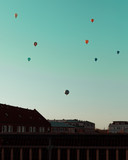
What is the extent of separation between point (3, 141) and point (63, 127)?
11449 cm

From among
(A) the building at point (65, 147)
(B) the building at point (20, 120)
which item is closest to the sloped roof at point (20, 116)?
(B) the building at point (20, 120)

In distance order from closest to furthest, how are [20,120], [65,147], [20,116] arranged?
[65,147], [20,120], [20,116]

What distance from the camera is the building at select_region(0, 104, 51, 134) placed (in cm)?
6619

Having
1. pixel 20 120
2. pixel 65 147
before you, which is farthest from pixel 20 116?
pixel 65 147

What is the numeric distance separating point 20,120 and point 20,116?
213 centimetres

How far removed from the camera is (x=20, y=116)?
75250mm

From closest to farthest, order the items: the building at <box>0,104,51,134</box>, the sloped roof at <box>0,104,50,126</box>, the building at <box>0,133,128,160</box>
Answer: the building at <box>0,133,128,160</box> → the building at <box>0,104,51,134</box> → the sloped roof at <box>0,104,50,126</box>

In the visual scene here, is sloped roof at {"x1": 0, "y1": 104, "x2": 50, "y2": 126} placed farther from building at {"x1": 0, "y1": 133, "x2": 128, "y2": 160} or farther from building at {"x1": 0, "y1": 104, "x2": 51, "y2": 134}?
building at {"x1": 0, "y1": 133, "x2": 128, "y2": 160}

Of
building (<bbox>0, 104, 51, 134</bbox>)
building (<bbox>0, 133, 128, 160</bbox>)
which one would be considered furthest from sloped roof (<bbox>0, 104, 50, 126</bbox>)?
building (<bbox>0, 133, 128, 160</bbox>)

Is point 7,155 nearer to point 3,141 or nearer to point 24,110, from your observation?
point 3,141

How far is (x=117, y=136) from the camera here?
125 feet

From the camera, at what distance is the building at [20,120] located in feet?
217

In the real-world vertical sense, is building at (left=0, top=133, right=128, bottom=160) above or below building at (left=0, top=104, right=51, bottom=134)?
below

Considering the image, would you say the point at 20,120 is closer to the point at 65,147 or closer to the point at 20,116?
the point at 20,116
